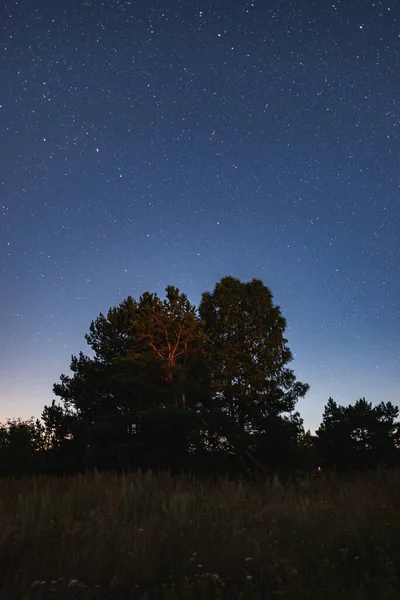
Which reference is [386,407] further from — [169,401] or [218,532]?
[218,532]

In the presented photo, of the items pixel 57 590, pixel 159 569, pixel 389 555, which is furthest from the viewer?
pixel 389 555

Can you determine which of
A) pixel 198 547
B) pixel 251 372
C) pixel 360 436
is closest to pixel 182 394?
pixel 251 372

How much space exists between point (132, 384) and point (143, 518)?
23.8 meters

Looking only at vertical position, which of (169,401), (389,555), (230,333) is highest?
(230,333)

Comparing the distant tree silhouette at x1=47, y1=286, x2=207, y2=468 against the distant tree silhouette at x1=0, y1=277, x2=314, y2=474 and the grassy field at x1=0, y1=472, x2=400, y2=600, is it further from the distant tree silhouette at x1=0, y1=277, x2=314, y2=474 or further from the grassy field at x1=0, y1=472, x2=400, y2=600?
the grassy field at x1=0, y1=472, x2=400, y2=600

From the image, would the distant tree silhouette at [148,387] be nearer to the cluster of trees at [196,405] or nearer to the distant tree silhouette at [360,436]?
the cluster of trees at [196,405]

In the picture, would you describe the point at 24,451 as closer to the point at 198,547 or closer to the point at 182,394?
the point at 182,394

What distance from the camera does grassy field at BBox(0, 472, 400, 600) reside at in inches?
167

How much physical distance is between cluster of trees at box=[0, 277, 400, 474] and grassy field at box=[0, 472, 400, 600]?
17.1 meters

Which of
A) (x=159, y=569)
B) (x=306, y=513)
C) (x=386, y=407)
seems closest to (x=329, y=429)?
(x=386, y=407)

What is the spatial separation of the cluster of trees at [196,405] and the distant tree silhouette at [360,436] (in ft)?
0.22

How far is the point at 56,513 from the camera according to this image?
6309 millimetres

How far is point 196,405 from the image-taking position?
2827cm

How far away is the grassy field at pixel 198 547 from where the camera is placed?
425 cm
